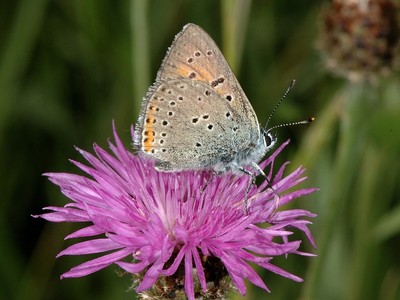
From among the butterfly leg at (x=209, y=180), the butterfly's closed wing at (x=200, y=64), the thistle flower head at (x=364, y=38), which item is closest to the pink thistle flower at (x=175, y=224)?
the butterfly leg at (x=209, y=180)

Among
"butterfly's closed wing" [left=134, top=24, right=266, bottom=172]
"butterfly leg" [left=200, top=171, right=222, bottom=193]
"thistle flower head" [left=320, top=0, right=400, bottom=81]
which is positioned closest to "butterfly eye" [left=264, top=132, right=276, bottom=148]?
"butterfly's closed wing" [left=134, top=24, right=266, bottom=172]

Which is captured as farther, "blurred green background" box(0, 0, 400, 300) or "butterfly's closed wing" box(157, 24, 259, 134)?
"blurred green background" box(0, 0, 400, 300)

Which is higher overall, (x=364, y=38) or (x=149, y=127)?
(x=364, y=38)

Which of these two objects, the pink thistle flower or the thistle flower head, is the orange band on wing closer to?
the pink thistle flower

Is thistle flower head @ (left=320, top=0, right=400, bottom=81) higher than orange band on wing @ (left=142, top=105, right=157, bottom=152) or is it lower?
higher

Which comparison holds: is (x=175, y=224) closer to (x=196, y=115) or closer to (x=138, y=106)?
(x=196, y=115)

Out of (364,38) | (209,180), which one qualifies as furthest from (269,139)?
(364,38)

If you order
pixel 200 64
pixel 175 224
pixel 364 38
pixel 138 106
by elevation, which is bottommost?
pixel 175 224
